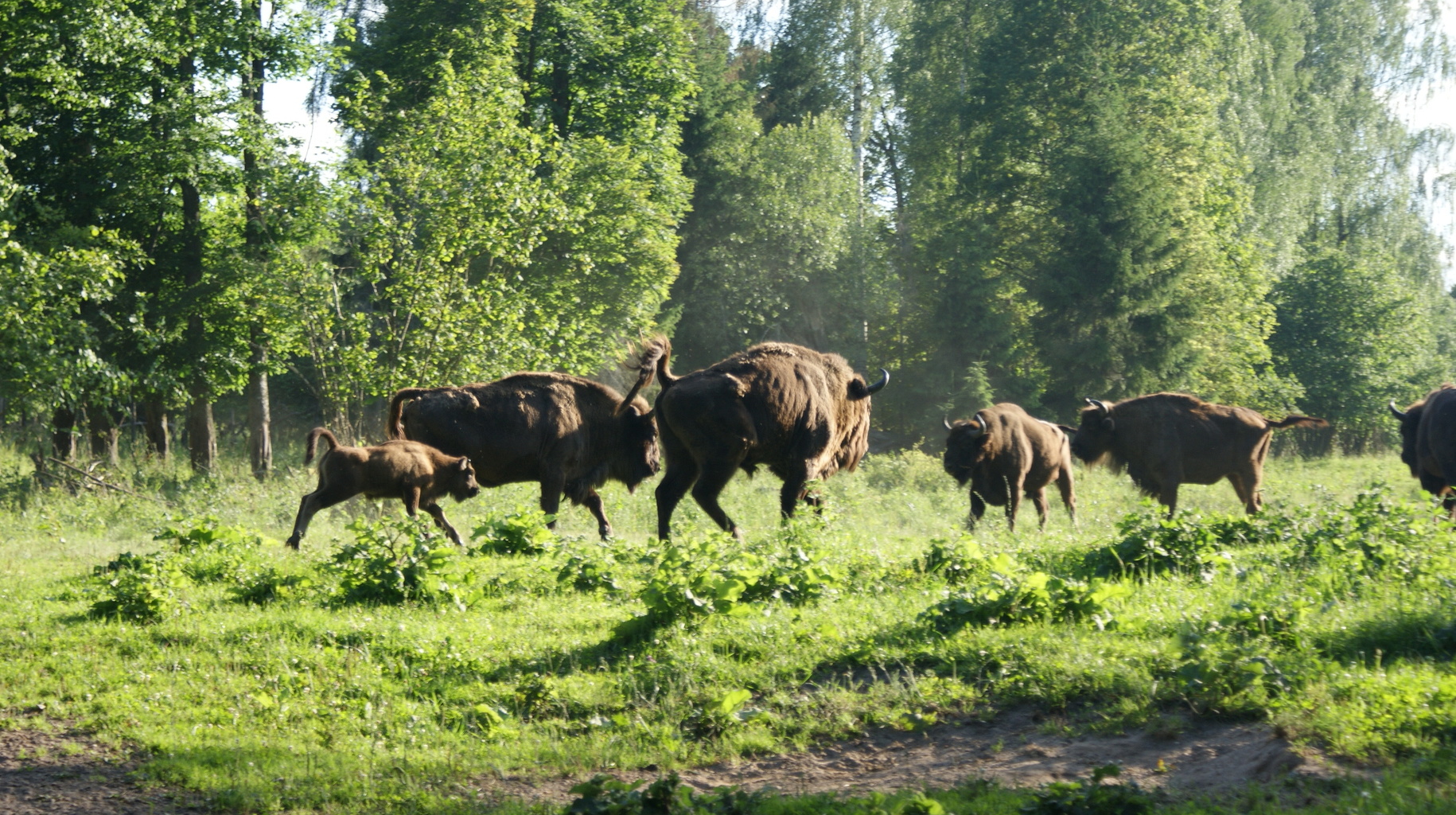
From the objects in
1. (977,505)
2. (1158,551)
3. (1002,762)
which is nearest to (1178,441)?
(977,505)

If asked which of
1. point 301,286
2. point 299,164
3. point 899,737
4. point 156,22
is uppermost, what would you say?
point 156,22

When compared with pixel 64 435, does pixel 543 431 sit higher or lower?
higher

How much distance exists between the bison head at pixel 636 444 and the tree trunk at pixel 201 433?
11510mm

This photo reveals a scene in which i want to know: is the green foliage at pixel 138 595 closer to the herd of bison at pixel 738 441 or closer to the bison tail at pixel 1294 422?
the herd of bison at pixel 738 441

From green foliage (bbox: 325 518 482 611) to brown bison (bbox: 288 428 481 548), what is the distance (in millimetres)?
2411

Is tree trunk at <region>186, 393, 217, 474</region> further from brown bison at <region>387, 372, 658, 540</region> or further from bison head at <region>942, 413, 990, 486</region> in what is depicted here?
bison head at <region>942, 413, 990, 486</region>

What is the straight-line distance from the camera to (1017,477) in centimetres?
1520

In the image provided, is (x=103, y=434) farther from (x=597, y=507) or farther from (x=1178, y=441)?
(x=1178, y=441)

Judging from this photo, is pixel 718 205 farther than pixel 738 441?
Yes

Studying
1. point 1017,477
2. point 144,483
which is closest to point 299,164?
point 144,483

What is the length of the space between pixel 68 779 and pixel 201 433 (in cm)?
1902

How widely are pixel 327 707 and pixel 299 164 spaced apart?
17401 mm

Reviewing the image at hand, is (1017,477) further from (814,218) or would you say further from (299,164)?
(814,218)

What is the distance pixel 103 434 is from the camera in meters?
21.9
